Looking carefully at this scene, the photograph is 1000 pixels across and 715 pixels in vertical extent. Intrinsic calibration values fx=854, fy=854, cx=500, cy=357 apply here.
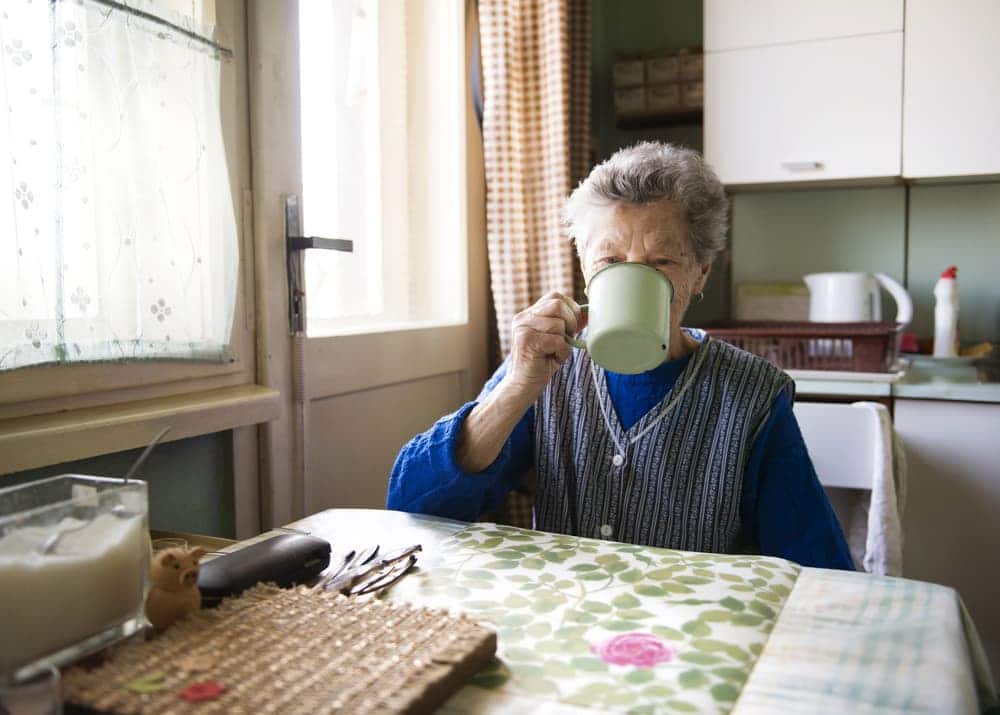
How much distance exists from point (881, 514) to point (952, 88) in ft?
3.92

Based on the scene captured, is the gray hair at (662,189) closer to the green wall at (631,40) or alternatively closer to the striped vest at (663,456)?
the striped vest at (663,456)

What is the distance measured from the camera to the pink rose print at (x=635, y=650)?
0.68 metres

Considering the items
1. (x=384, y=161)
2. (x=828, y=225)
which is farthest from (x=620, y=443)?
(x=828, y=225)

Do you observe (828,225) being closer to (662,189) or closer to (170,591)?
(662,189)

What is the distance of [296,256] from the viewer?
5.39 feet

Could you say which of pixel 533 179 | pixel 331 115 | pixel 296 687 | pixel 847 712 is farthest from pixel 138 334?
pixel 533 179

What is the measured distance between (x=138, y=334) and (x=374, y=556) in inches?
24.1

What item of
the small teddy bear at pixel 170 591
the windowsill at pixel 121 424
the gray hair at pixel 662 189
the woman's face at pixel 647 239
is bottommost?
the small teddy bear at pixel 170 591

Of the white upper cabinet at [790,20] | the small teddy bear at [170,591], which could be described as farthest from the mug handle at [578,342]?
the white upper cabinet at [790,20]

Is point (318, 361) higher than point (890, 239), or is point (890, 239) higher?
point (890, 239)

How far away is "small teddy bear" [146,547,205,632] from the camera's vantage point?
2.37 ft

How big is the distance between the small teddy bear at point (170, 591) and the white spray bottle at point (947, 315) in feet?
7.54

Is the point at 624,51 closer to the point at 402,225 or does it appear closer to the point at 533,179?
the point at 533,179

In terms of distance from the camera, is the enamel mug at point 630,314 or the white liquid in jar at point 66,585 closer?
the white liquid in jar at point 66,585
